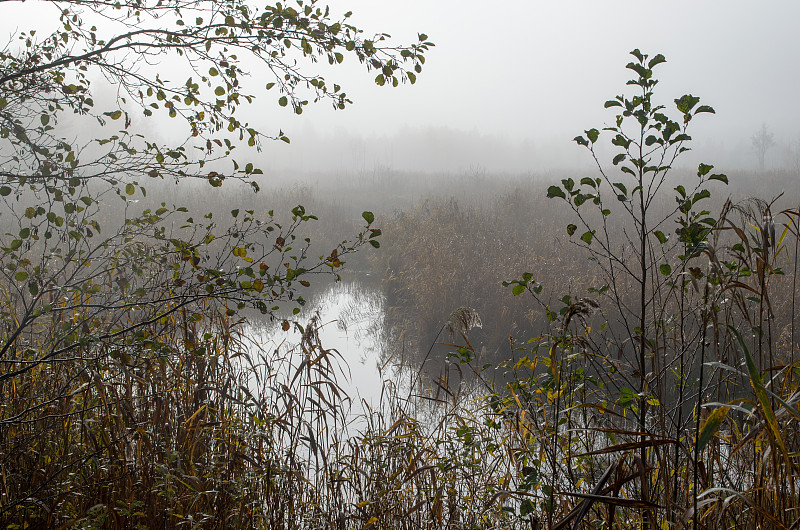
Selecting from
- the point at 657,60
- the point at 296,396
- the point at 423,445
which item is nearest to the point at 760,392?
the point at 657,60

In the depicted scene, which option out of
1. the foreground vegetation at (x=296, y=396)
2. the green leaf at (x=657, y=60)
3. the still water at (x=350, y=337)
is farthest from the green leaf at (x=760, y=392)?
the still water at (x=350, y=337)

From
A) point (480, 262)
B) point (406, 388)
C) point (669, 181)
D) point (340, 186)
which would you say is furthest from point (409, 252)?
point (669, 181)

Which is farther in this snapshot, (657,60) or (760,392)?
(657,60)

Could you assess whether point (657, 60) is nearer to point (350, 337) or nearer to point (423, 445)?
point (423, 445)

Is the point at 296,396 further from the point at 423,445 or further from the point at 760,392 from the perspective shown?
the point at 760,392

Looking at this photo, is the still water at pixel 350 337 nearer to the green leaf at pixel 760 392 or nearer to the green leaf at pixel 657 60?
the green leaf at pixel 657 60

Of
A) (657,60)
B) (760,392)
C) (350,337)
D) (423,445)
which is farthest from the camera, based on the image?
(350,337)

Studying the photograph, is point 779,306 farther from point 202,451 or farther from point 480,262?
point 202,451

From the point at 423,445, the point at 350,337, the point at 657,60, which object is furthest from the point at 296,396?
the point at 350,337

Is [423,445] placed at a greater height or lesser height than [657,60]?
lesser

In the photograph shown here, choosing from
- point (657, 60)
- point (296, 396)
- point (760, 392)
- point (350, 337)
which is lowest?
point (760, 392)

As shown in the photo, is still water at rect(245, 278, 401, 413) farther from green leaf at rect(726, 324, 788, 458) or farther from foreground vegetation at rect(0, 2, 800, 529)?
green leaf at rect(726, 324, 788, 458)

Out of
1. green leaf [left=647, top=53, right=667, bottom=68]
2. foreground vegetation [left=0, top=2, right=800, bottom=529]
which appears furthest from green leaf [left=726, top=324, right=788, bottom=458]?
green leaf [left=647, top=53, right=667, bottom=68]

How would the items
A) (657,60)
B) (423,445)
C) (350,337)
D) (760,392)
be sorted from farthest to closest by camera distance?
(350,337)
(423,445)
(657,60)
(760,392)
